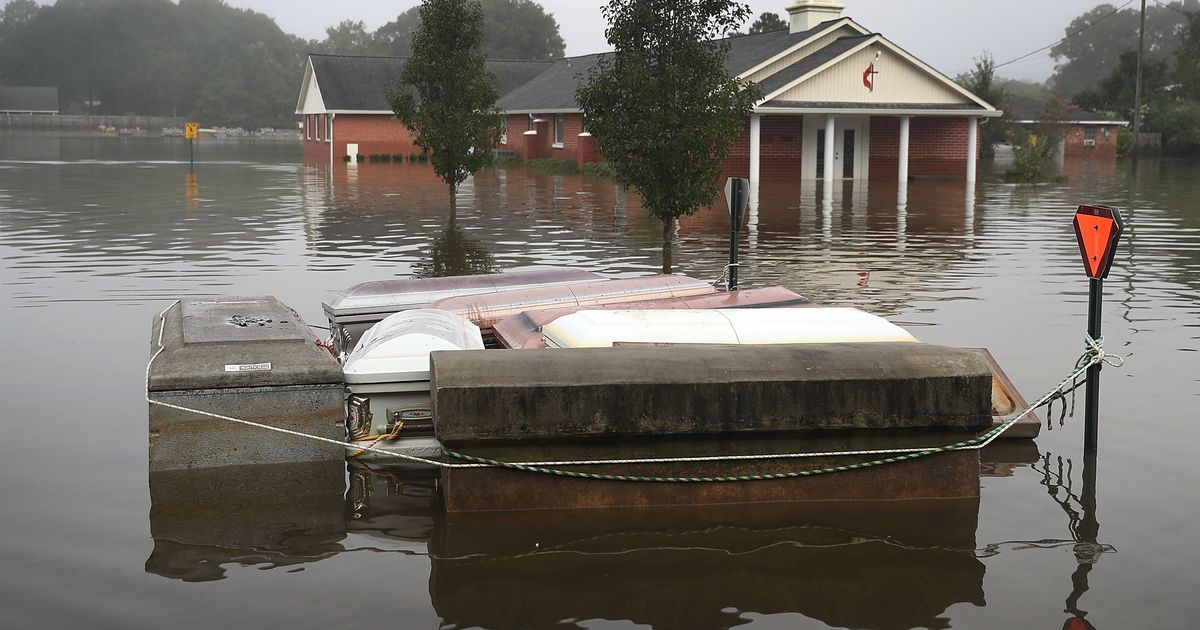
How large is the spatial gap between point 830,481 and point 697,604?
1.68 meters

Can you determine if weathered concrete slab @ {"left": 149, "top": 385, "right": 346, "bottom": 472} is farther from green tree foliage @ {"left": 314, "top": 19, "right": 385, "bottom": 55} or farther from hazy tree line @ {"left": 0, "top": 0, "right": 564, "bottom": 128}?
green tree foliage @ {"left": 314, "top": 19, "right": 385, "bottom": 55}

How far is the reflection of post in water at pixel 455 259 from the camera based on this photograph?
55.2 ft

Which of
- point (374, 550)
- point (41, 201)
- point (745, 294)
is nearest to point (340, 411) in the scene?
point (374, 550)

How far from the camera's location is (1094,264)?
776 cm

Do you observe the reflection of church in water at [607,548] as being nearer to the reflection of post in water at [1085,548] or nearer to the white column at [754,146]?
the reflection of post in water at [1085,548]

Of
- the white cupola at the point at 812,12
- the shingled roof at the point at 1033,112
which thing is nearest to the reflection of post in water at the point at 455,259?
the white cupola at the point at 812,12

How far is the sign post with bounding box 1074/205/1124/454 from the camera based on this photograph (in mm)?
7578

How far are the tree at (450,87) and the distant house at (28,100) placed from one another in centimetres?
12399

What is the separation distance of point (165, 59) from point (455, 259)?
472 feet

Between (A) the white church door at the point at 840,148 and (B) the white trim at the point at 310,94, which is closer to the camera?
(A) the white church door at the point at 840,148

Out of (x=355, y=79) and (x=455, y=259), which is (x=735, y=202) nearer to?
(x=455, y=259)

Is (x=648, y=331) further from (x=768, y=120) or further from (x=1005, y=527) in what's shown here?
(x=768, y=120)

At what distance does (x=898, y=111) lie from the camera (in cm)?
3866

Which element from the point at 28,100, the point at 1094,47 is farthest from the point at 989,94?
the point at 1094,47
